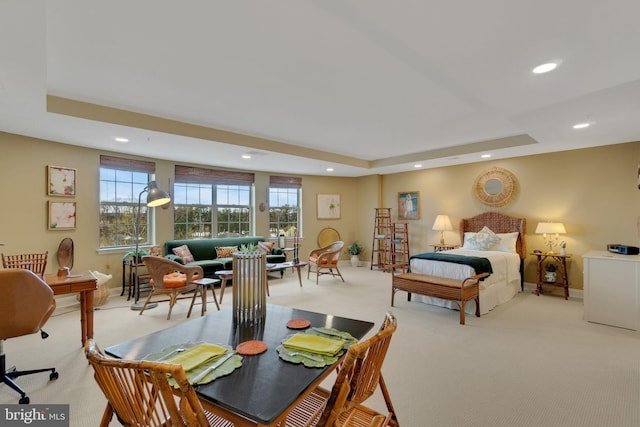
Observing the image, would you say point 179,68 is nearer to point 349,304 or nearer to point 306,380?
point 306,380

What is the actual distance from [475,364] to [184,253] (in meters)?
4.95

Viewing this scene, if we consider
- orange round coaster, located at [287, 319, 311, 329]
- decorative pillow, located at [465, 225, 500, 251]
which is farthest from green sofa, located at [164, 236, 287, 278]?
orange round coaster, located at [287, 319, 311, 329]

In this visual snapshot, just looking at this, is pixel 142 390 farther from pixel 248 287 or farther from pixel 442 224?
pixel 442 224

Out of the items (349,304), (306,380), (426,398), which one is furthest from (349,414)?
(349,304)

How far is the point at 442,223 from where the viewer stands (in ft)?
21.0

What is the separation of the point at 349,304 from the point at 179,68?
12.0ft

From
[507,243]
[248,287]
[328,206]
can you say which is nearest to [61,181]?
[248,287]

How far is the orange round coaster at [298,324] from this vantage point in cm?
167

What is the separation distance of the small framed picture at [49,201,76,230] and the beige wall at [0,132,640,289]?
8 cm

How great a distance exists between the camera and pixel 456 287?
3.87m

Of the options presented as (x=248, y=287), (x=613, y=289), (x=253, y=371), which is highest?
(x=248, y=287)

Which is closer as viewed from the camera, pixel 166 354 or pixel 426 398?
pixel 166 354

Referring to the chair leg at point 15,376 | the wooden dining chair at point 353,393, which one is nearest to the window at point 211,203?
the chair leg at point 15,376

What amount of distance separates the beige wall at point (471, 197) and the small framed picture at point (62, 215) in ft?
0.26
